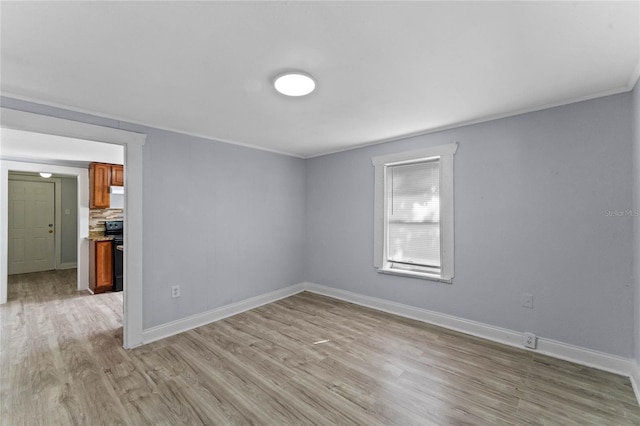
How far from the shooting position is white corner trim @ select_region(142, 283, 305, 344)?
3.05 metres

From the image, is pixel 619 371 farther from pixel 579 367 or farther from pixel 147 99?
pixel 147 99

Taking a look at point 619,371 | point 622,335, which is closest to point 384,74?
point 622,335

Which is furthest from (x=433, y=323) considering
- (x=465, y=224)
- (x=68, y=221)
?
(x=68, y=221)

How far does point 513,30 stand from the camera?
4.99ft

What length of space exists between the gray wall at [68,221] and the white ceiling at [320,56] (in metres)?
5.97

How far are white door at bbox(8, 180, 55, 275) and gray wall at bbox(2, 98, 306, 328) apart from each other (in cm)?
583

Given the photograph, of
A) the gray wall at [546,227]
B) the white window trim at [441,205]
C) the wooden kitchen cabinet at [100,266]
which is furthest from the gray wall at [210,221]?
the wooden kitchen cabinet at [100,266]

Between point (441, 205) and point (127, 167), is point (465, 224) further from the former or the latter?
point (127, 167)

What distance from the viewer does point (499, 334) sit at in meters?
2.88

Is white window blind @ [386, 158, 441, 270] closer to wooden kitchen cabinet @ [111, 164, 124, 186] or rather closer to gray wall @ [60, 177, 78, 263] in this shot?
wooden kitchen cabinet @ [111, 164, 124, 186]

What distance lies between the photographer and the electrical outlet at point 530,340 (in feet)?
8.71

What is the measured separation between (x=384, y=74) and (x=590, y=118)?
1991 mm

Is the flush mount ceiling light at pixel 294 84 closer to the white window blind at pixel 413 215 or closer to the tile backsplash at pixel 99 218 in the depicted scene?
the white window blind at pixel 413 215

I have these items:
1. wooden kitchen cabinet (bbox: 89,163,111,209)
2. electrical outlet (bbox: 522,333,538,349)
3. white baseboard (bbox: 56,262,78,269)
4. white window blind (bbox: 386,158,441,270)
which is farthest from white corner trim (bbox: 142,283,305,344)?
white baseboard (bbox: 56,262,78,269)
